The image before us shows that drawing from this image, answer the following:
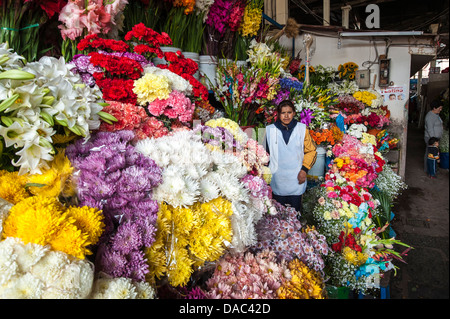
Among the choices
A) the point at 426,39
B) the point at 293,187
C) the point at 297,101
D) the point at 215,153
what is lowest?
the point at 293,187

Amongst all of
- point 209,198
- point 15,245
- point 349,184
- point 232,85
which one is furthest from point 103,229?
point 349,184

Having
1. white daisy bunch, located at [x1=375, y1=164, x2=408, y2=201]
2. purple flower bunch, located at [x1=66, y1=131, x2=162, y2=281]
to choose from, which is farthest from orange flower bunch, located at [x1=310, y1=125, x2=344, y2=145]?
purple flower bunch, located at [x1=66, y1=131, x2=162, y2=281]

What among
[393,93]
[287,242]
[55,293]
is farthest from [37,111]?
[393,93]

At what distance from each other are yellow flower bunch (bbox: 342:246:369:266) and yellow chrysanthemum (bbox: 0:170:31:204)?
200cm

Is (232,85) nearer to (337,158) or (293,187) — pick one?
(293,187)

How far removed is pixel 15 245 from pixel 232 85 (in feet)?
6.57

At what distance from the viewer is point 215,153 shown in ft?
4.46

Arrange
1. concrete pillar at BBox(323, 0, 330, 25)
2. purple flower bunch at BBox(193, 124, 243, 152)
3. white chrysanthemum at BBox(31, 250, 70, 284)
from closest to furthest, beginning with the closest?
white chrysanthemum at BBox(31, 250, 70, 284) → purple flower bunch at BBox(193, 124, 243, 152) → concrete pillar at BBox(323, 0, 330, 25)

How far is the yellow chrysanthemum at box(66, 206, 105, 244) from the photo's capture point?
873 mm

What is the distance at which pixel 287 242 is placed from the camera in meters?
1.63

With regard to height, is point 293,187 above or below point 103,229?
below

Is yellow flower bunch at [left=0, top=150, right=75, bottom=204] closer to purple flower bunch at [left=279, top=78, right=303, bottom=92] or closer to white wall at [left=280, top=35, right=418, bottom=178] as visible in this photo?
purple flower bunch at [left=279, top=78, right=303, bottom=92]

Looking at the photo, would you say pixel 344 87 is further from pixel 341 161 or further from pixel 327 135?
pixel 341 161

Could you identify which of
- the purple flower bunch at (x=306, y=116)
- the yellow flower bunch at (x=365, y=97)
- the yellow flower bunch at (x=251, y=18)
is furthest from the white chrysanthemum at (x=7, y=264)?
the yellow flower bunch at (x=365, y=97)
